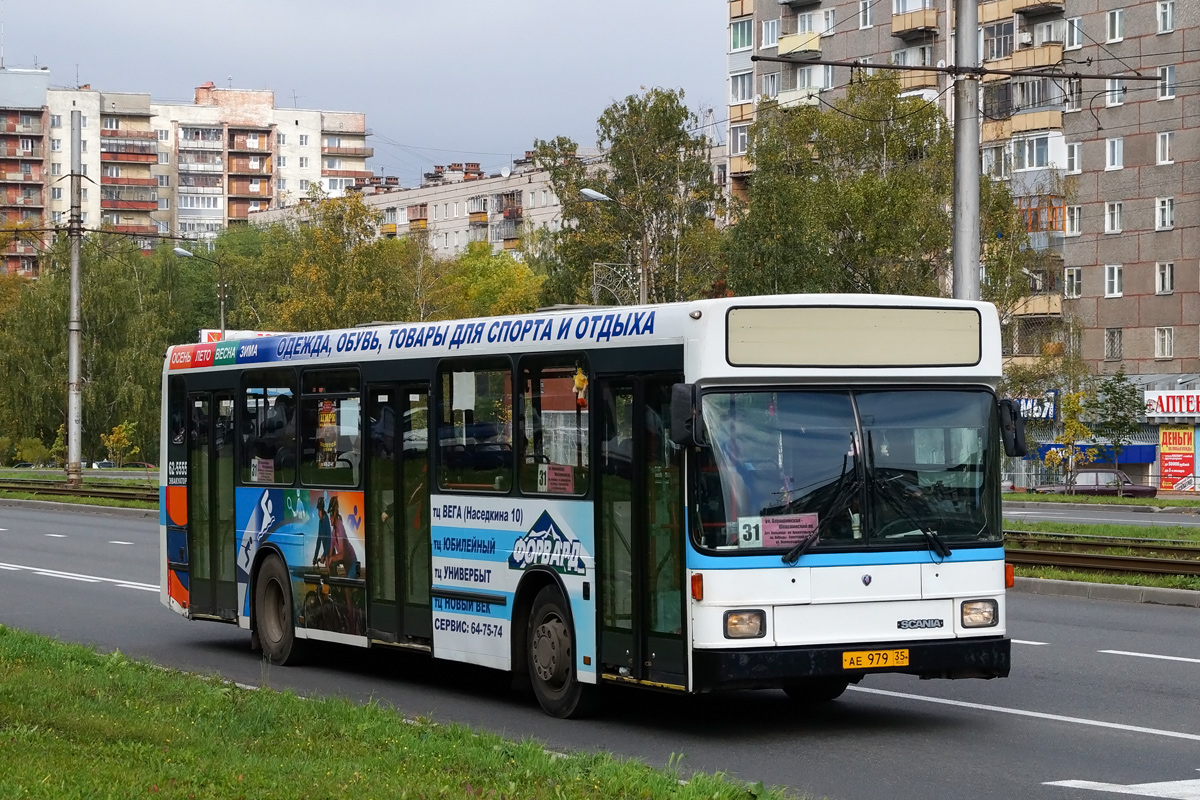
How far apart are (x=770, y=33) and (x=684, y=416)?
2954 inches

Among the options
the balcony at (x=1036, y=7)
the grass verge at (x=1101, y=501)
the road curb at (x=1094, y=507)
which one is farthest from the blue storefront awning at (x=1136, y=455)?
the balcony at (x=1036, y=7)

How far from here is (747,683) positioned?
1062 centimetres

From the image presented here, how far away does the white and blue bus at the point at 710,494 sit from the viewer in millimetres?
10742

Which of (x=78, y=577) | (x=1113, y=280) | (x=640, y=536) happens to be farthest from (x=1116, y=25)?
(x=640, y=536)

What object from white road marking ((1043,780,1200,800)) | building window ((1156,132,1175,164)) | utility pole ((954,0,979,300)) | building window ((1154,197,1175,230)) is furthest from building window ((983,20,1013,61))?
white road marking ((1043,780,1200,800))

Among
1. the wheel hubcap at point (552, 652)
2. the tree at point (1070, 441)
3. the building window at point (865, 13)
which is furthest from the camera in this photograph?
the building window at point (865, 13)

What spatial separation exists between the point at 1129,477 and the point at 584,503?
56848 millimetres

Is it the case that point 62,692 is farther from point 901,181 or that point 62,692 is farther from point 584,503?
point 901,181

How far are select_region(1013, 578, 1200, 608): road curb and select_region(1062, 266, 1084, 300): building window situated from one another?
50.5 m

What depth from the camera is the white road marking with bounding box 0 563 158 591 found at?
934 inches

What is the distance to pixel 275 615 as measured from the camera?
15.8m

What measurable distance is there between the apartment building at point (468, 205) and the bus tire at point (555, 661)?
117892mm

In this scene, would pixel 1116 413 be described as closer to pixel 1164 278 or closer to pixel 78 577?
pixel 1164 278

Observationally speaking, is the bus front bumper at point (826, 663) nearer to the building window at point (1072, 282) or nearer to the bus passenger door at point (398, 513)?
the bus passenger door at point (398, 513)
